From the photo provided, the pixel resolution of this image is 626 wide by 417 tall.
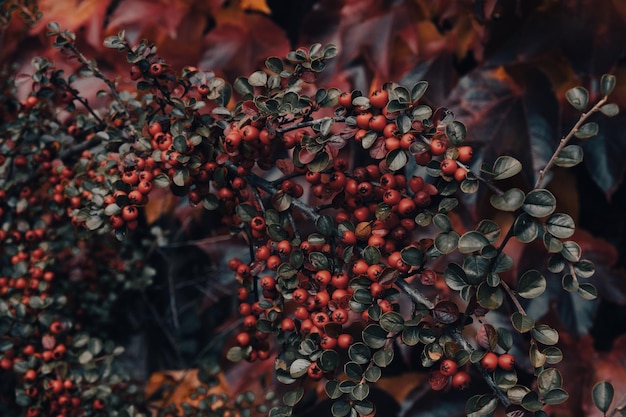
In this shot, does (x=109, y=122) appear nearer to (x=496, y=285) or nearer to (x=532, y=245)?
(x=496, y=285)

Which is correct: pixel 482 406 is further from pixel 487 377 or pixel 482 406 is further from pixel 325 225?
pixel 325 225

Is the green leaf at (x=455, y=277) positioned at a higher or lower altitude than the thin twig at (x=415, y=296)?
higher

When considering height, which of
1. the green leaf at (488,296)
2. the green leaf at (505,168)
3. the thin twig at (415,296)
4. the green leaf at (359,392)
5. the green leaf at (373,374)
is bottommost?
the green leaf at (359,392)

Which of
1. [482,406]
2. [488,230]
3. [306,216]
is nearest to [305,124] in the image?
[306,216]

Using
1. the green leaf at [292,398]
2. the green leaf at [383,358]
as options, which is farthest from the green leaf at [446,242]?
the green leaf at [292,398]

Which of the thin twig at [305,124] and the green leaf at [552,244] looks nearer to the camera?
the green leaf at [552,244]

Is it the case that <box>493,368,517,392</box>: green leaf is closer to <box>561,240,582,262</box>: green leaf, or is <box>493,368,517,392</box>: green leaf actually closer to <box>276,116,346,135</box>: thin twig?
<box>561,240,582,262</box>: green leaf

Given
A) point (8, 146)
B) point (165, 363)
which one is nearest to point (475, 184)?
point (8, 146)

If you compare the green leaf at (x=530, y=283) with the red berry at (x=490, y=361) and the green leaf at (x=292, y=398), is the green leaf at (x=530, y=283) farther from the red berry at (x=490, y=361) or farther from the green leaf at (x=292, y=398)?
the green leaf at (x=292, y=398)
